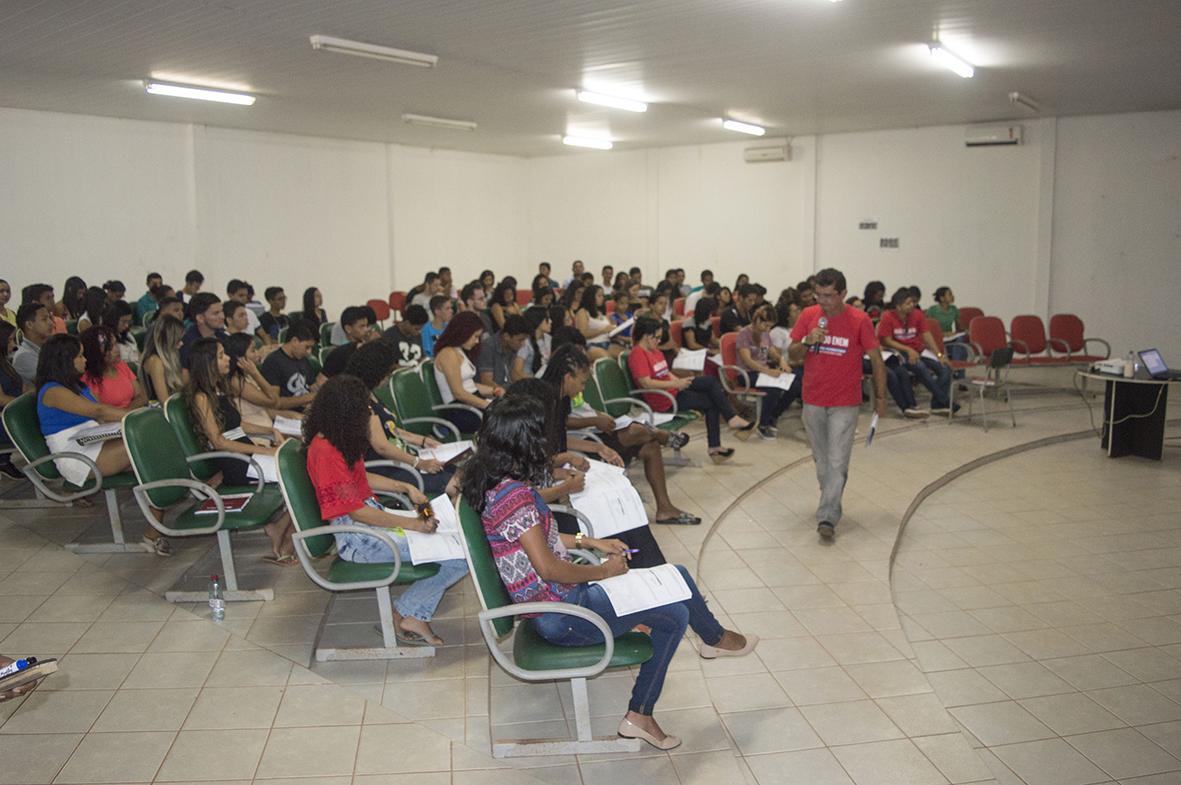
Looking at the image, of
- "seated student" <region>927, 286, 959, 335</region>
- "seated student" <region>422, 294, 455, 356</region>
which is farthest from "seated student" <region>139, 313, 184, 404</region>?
"seated student" <region>927, 286, 959, 335</region>

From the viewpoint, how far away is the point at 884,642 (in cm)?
410

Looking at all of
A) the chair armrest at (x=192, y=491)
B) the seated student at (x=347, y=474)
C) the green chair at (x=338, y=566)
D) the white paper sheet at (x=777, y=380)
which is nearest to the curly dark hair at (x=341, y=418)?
the seated student at (x=347, y=474)

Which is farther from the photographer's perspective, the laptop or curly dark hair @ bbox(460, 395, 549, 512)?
the laptop

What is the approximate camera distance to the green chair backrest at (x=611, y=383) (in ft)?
21.7

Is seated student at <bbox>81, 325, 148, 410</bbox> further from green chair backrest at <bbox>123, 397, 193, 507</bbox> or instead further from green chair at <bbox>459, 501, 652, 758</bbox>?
green chair at <bbox>459, 501, 652, 758</bbox>

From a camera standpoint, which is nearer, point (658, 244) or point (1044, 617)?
point (1044, 617)

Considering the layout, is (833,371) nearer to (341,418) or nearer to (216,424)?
(341,418)

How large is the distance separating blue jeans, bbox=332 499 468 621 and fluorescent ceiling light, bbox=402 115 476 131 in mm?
8432

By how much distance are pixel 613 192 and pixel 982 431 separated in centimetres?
942

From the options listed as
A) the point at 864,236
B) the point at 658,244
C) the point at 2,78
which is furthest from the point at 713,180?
the point at 2,78

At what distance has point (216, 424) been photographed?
4.82m

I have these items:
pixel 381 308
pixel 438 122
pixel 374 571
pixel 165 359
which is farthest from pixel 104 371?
pixel 381 308

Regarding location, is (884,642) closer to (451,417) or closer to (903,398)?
(451,417)

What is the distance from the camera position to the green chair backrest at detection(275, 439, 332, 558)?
12.2 ft
